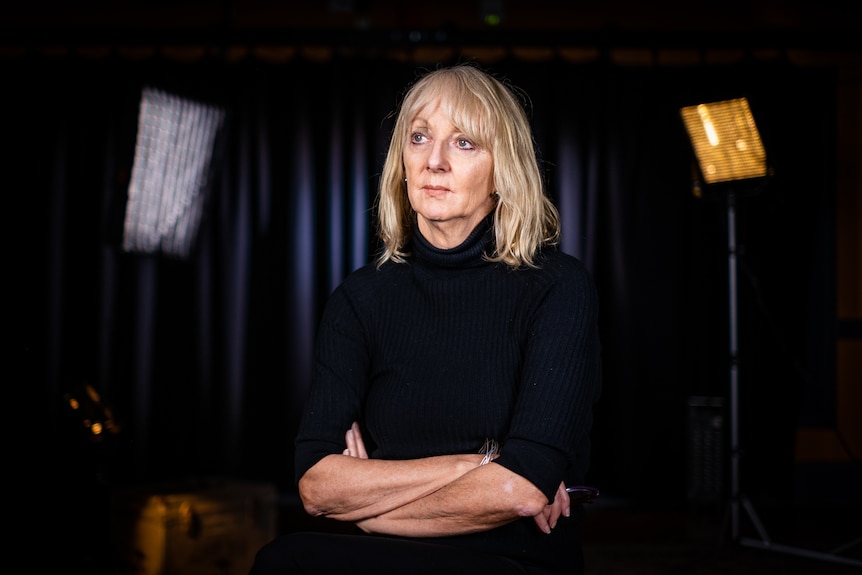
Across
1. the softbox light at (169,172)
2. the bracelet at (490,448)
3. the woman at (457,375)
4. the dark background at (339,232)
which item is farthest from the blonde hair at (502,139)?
the dark background at (339,232)

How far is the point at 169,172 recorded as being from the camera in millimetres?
3246

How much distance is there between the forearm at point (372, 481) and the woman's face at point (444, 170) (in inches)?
16.5

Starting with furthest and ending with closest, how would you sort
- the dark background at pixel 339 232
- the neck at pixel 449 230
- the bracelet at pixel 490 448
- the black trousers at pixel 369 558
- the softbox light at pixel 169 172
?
the dark background at pixel 339 232
the softbox light at pixel 169 172
the neck at pixel 449 230
the bracelet at pixel 490 448
the black trousers at pixel 369 558

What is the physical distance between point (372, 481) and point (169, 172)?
230 centimetres

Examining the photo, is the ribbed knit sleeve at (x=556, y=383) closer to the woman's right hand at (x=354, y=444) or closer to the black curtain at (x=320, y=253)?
the woman's right hand at (x=354, y=444)

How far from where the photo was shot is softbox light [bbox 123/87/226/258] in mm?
3107

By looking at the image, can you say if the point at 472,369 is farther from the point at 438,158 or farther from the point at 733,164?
the point at 733,164

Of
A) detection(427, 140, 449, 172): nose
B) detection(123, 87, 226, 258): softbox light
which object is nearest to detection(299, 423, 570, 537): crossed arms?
detection(427, 140, 449, 172): nose

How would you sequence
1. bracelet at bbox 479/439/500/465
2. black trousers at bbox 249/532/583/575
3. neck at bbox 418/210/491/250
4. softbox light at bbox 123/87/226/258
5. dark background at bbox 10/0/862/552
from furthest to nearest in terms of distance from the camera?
dark background at bbox 10/0/862/552
softbox light at bbox 123/87/226/258
neck at bbox 418/210/491/250
bracelet at bbox 479/439/500/465
black trousers at bbox 249/532/583/575

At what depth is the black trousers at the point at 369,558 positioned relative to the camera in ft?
3.90

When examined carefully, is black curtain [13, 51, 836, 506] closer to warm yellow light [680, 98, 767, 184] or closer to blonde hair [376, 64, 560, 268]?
warm yellow light [680, 98, 767, 184]

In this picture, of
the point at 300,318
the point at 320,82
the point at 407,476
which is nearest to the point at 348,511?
the point at 407,476

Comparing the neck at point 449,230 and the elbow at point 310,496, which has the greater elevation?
the neck at point 449,230

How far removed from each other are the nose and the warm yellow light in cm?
216
